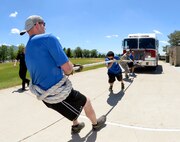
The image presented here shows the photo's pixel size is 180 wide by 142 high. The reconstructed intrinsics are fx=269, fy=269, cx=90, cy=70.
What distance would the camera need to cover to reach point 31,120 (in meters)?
6.17

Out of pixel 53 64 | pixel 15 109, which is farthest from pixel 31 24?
pixel 15 109

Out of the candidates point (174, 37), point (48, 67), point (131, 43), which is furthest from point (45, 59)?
point (174, 37)

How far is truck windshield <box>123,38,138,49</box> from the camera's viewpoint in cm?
2012

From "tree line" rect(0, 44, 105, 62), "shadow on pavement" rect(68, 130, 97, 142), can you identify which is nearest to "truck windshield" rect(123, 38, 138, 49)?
"shadow on pavement" rect(68, 130, 97, 142)

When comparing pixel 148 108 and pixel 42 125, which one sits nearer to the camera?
pixel 42 125

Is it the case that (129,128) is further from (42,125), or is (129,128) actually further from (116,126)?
(42,125)

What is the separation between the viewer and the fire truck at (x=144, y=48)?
1973 cm

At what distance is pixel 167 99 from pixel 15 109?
471 cm

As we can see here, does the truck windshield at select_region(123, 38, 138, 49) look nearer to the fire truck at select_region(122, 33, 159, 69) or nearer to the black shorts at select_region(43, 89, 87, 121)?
the fire truck at select_region(122, 33, 159, 69)

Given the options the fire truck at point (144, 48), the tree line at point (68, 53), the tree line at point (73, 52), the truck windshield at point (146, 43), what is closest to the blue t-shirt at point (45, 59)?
the fire truck at point (144, 48)

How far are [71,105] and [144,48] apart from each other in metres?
16.2

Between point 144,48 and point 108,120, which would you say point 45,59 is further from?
point 144,48

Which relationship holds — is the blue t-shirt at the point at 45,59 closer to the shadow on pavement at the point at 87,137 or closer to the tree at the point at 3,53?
the shadow on pavement at the point at 87,137

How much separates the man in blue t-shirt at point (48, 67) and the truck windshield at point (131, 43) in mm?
16177
